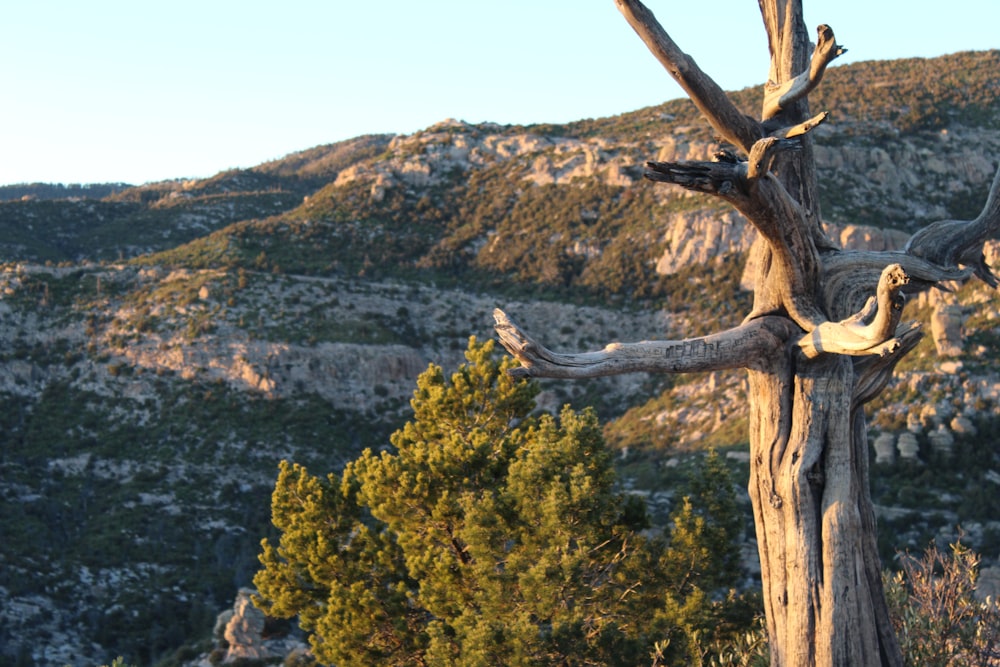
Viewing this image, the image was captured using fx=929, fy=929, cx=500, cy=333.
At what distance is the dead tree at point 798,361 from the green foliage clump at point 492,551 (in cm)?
325

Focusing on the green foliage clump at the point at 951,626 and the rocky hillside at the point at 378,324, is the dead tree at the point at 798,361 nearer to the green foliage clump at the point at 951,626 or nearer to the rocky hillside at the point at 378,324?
the green foliage clump at the point at 951,626

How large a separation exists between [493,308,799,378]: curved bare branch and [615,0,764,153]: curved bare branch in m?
1.38

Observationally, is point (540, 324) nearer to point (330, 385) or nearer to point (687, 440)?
point (330, 385)

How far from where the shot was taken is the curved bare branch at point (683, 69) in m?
5.87

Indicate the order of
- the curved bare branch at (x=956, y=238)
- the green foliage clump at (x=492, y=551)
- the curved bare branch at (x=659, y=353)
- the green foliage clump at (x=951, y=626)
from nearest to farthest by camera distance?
the curved bare branch at (x=659, y=353), the curved bare branch at (x=956, y=238), the green foliage clump at (x=951, y=626), the green foliage clump at (x=492, y=551)

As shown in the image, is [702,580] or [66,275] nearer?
[702,580]

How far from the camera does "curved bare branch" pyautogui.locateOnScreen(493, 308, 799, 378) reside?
19.1 ft

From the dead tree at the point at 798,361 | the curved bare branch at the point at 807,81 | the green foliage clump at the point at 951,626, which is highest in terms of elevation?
the curved bare branch at the point at 807,81

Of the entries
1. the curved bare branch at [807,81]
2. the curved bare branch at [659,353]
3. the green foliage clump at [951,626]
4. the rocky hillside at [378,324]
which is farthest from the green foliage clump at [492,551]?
the rocky hillside at [378,324]

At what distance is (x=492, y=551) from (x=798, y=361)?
604cm

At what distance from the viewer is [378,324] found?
42.6m

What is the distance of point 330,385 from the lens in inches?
1526

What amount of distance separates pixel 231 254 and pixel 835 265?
142 ft

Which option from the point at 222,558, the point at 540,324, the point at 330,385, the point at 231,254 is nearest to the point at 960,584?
the point at 222,558
